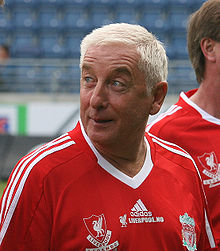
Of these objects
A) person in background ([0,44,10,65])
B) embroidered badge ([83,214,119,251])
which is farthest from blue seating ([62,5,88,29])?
embroidered badge ([83,214,119,251])

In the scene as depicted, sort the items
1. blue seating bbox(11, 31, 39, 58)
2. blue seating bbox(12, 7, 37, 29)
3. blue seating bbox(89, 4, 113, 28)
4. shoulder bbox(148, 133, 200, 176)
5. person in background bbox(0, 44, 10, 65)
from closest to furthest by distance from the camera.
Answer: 1. shoulder bbox(148, 133, 200, 176)
2. person in background bbox(0, 44, 10, 65)
3. blue seating bbox(11, 31, 39, 58)
4. blue seating bbox(89, 4, 113, 28)
5. blue seating bbox(12, 7, 37, 29)

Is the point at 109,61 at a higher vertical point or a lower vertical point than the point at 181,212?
higher

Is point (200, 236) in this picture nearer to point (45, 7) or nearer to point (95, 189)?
point (95, 189)

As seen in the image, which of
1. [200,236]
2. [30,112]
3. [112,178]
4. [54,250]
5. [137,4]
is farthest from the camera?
[137,4]

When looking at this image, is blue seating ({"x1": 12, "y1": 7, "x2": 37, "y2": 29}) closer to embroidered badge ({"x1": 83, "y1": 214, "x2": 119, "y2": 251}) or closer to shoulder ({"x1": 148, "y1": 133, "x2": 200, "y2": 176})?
shoulder ({"x1": 148, "y1": 133, "x2": 200, "y2": 176})

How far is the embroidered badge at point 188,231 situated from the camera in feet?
5.99

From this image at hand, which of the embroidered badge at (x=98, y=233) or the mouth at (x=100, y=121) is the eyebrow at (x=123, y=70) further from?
the embroidered badge at (x=98, y=233)

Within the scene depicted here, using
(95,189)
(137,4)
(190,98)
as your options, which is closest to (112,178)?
(95,189)

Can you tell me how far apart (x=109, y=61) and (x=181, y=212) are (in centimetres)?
60

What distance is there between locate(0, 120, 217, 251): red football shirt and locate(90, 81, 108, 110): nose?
0.59 feet

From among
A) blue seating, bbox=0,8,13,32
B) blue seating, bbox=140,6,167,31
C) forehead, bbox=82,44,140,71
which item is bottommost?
blue seating, bbox=0,8,13,32

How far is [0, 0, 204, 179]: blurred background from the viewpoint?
10.6 m

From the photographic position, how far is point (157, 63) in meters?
1.78

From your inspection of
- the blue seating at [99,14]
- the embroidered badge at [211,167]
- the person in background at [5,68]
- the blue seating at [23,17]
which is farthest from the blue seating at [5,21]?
the embroidered badge at [211,167]
